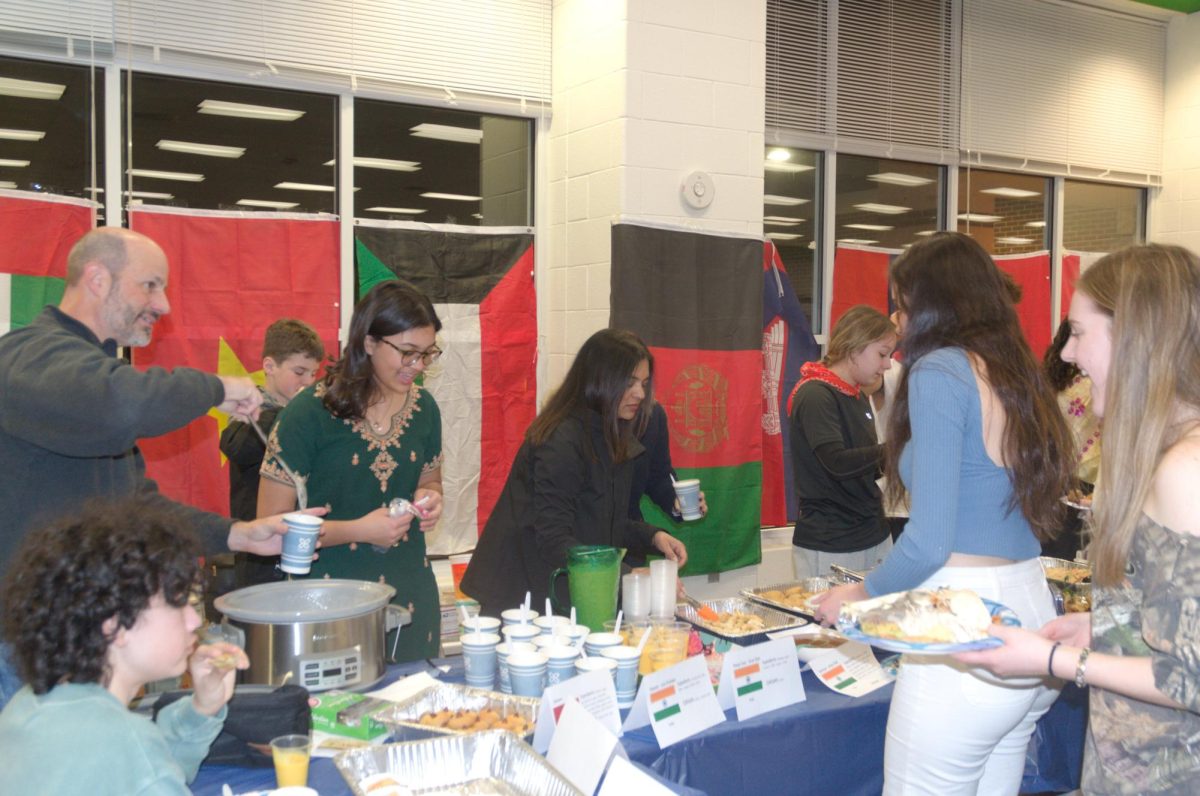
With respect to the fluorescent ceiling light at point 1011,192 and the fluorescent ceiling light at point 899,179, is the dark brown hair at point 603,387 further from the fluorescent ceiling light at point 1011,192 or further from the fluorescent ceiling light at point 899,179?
the fluorescent ceiling light at point 1011,192

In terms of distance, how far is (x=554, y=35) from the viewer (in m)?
4.57

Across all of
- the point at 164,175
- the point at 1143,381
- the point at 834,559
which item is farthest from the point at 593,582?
the point at 164,175

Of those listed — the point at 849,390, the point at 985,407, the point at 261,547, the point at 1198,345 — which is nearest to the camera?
the point at 1198,345

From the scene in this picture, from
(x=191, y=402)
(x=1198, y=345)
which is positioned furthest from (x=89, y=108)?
(x=1198, y=345)

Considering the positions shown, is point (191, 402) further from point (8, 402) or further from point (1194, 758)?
point (1194, 758)

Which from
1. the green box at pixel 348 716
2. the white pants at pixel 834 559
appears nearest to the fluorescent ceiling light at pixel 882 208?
the white pants at pixel 834 559

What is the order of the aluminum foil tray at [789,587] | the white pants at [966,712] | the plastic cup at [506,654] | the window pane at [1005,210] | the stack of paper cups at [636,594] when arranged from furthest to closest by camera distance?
the window pane at [1005,210] < the aluminum foil tray at [789,587] < the stack of paper cups at [636,594] < the plastic cup at [506,654] < the white pants at [966,712]

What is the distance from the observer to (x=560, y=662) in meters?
2.12

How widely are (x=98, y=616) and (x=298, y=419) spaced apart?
3.99 ft

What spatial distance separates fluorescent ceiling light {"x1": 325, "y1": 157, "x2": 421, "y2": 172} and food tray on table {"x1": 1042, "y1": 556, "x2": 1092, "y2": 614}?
9.65 ft

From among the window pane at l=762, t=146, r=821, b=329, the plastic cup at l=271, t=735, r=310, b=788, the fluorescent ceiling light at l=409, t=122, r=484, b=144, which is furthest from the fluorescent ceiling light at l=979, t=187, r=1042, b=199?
the plastic cup at l=271, t=735, r=310, b=788

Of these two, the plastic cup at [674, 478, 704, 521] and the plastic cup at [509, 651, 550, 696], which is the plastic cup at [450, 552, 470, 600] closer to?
the plastic cup at [674, 478, 704, 521]

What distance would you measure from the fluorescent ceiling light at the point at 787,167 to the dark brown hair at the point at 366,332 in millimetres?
3017

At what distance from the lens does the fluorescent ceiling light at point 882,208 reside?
218 inches
